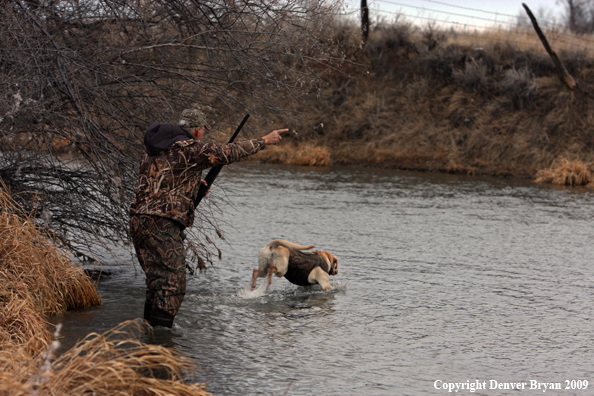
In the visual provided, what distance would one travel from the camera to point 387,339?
21.1ft

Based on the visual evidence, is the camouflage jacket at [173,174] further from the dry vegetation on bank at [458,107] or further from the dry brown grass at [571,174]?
the dry vegetation on bank at [458,107]

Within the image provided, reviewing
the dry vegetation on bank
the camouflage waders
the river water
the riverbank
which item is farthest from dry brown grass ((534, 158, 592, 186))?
the camouflage waders

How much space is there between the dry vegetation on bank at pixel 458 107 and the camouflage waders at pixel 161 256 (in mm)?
20712

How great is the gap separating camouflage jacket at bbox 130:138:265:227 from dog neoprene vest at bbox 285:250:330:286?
255 centimetres

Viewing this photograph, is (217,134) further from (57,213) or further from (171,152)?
(171,152)

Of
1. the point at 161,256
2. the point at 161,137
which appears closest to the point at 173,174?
the point at 161,137

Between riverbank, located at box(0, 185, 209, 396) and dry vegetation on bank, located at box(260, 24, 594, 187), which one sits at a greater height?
dry vegetation on bank, located at box(260, 24, 594, 187)

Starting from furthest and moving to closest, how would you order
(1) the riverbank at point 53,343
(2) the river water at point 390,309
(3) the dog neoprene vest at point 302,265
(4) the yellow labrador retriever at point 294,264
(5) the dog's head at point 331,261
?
(5) the dog's head at point 331,261 < (3) the dog neoprene vest at point 302,265 < (4) the yellow labrador retriever at point 294,264 < (2) the river water at point 390,309 < (1) the riverbank at point 53,343

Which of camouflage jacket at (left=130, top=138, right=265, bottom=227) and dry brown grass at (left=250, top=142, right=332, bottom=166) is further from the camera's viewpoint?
dry brown grass at (left=250, top=142, right=332, bottom=166)

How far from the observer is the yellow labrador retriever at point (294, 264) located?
7883 mm

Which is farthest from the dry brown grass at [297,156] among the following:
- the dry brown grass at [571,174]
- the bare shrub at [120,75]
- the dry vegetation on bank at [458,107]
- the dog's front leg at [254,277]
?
the dog's front leg at [254,277]

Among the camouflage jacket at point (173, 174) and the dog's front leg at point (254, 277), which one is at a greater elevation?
the camouflage jacket at point (173, 174)

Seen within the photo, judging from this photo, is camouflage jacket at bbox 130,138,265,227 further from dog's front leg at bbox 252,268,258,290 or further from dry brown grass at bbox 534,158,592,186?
dry brown grass at bbox 534,158,592,186

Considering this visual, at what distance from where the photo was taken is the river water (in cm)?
548
